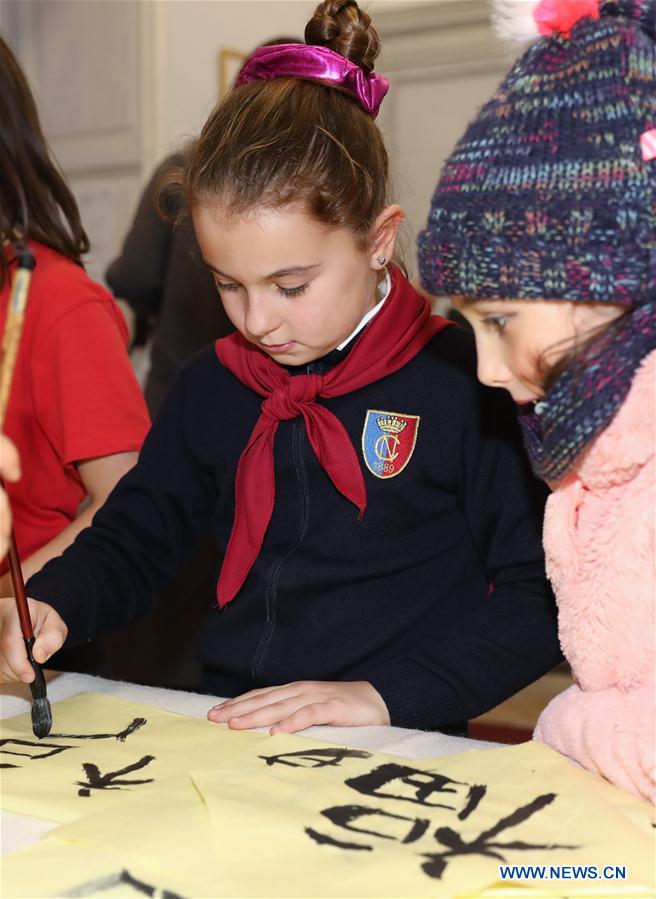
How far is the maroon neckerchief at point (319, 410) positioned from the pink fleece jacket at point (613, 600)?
0.98 ft

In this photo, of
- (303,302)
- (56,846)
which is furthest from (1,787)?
(303,302)

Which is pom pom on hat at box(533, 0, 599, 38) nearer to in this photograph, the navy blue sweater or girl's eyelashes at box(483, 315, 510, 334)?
girl's eyelashes at box(483, 315, 510, 334)

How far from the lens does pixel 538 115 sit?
0.77 meters

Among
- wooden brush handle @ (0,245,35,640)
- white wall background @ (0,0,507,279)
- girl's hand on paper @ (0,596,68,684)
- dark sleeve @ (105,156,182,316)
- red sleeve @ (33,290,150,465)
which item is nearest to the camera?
wooden brush handle @ (0,245,35,640)

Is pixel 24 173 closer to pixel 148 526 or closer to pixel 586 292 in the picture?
pixel 148 526

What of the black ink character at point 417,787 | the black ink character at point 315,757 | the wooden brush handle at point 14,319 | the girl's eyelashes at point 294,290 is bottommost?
the black ink character at point 315,757

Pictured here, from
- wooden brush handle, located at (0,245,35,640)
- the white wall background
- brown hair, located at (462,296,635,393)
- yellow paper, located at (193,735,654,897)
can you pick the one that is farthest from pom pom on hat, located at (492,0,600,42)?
the white wall background

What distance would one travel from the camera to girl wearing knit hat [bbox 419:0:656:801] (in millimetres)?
738

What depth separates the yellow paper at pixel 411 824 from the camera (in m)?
0.61

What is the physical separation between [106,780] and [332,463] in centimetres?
42

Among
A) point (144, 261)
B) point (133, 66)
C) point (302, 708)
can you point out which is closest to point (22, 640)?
point (302, 708)

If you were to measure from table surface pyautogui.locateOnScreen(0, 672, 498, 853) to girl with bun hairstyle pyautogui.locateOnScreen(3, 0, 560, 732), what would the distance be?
44mm

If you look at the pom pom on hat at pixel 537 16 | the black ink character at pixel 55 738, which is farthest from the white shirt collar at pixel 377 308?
the black ink character at pixel 55 738

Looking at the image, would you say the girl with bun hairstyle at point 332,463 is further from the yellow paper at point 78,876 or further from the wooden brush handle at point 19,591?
the yellow paper at point 78,876
